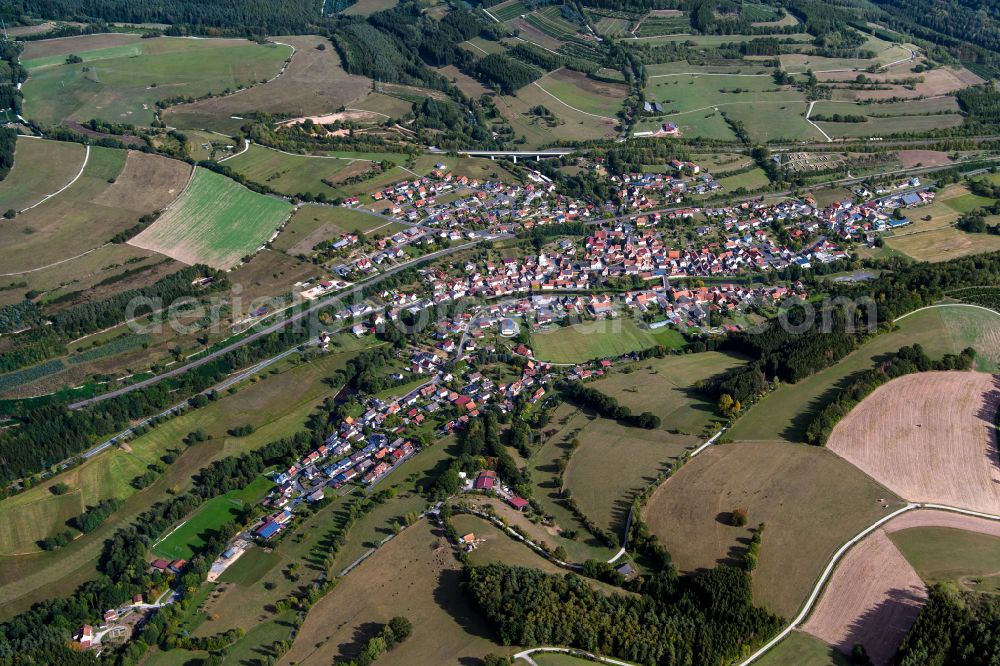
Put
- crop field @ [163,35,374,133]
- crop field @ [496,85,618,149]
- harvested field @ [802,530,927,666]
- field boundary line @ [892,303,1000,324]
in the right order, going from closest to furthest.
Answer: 1. harvested field @ [802,530,927,666]
2. field boundary line @ [892,303,1000,324]
3. crop field @ [163,35,374,133]
4. crop field @ [496,85,618,149]

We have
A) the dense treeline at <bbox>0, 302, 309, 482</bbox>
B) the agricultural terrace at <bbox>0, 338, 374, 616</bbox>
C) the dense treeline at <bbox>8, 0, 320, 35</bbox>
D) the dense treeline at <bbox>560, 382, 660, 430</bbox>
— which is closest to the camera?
the agricultural terrace at <bbox>0, 338, 374, 616</bbox>

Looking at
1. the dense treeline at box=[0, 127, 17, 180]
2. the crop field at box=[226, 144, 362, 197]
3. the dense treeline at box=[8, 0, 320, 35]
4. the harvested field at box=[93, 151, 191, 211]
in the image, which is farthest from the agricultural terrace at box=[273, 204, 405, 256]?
the dense treeline at box=[8, 0, 320, 35]

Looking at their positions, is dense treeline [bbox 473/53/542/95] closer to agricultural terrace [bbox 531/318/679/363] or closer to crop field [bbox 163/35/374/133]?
crop field [bbox 163/35/374/133]

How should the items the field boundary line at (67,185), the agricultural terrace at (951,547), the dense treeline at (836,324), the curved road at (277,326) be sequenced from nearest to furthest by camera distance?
the agricultural terrace at (951,547), the dense treeline at (836,324), the curved road at (277,326), the field boundary line at (67,185)

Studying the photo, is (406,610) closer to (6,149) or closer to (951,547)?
(951,547)

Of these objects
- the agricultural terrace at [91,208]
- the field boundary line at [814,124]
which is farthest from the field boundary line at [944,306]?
the agricultural terrace at [91,208]

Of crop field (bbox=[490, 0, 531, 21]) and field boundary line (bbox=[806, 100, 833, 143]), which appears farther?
crop field (bbox=[490, 0, 531, 21])

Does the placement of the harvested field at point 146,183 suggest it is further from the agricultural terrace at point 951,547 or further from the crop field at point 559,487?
the agricultural terrace at point 951,547
